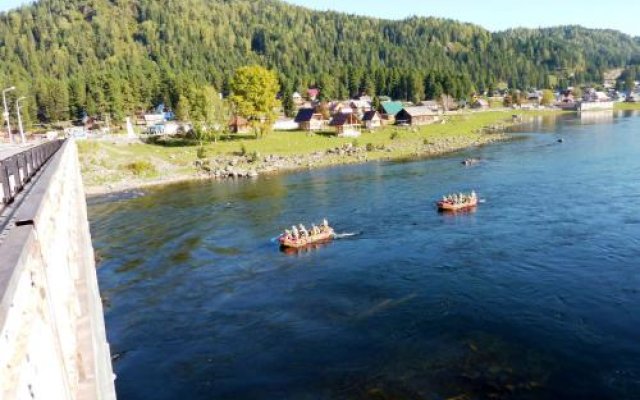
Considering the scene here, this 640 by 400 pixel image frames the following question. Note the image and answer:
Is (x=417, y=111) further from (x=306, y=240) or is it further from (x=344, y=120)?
(x=306, y=240)

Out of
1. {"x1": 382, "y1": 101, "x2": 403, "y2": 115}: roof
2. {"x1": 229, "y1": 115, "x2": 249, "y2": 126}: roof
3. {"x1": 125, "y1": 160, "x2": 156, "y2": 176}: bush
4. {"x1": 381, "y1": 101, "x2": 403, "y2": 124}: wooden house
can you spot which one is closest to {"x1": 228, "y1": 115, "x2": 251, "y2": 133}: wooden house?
{"x1": 229, "y1": 115, "x2": 249, "y2": 126}: roof

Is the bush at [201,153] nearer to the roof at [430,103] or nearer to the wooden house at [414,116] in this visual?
the wooden house at [414,116]

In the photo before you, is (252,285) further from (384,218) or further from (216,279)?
(384,218)

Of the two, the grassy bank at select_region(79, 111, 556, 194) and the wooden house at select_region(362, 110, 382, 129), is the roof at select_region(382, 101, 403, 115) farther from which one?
the grassy bank at select_region(79, 111, 556, 194)

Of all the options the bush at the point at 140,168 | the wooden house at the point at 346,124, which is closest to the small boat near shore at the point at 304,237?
the bush at the point at 140,168

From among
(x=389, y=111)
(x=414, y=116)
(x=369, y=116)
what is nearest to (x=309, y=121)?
(x=369, y=116)

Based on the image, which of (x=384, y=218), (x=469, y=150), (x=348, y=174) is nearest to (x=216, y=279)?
(x=384, y=218)
